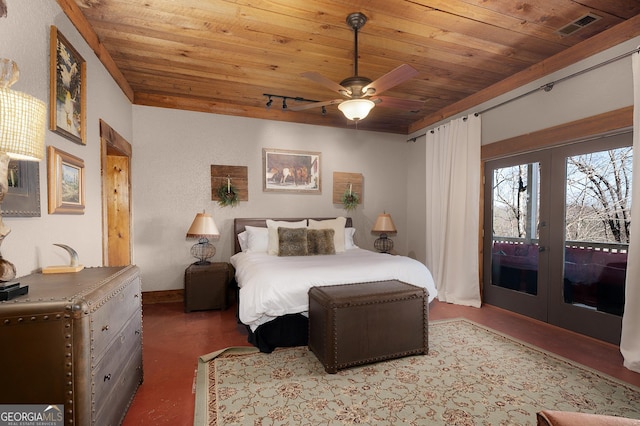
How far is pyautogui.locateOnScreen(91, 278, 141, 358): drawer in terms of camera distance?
1.35m

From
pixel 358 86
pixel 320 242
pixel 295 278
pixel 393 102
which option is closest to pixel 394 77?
pixel 358 86

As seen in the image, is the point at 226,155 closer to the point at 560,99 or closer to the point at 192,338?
the point at 192,338

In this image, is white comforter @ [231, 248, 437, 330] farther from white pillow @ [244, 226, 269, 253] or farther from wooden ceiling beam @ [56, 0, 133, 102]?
wooden ceiling beam @ [56, 0, 133, 102]

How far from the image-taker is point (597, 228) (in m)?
3.01

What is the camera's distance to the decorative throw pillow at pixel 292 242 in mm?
3855

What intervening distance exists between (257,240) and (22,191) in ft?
8.84

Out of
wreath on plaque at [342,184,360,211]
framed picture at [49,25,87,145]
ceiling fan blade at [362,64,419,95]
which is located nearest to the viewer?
framed picture at [49,25,87,145]

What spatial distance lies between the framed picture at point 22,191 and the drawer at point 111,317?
2.16 ft

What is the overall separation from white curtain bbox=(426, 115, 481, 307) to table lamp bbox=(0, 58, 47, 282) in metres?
4.35

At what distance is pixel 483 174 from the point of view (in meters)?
4.18

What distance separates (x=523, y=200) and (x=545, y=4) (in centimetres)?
211

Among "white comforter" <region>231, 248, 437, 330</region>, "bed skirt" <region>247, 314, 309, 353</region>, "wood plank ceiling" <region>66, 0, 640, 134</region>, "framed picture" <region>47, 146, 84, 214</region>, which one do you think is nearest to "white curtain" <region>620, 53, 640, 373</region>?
"wood plank ceiling" <region>66, 0, 640, 134</region>

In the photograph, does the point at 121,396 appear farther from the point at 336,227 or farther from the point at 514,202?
the point at 514,202

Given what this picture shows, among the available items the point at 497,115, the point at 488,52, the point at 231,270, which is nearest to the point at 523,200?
the point at 497,115
